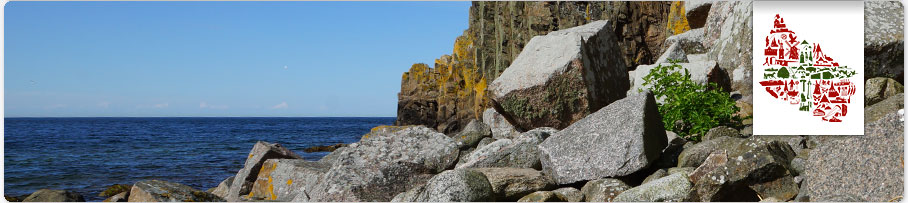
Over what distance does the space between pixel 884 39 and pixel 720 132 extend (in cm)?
246

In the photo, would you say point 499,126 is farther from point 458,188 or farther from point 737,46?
point 458,188

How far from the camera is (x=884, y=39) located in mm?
7922

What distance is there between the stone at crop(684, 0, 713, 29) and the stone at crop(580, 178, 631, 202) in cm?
759

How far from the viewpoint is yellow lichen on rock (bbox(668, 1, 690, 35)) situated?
15641 millimetres

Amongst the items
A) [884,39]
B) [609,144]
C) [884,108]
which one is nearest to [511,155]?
[609,144]

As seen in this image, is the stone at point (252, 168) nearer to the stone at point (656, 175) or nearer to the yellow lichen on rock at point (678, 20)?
the stone at point (656, 175)

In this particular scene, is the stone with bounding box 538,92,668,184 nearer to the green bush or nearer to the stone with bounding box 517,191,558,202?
the stone with bounding box 517,191,558,202

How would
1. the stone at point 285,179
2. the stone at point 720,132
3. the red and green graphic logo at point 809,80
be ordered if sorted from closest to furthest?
the red and green graphic logo at point 809,80, the stone at point 720,132, the stone at point 285,179

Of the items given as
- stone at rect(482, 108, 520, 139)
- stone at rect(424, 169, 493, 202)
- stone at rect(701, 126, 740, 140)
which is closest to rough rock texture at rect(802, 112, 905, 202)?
stone at rect(701, 126, 740, 140)

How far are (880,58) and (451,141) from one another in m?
5.19

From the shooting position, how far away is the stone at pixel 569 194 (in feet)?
20.6

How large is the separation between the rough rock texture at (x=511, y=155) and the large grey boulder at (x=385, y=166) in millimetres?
495

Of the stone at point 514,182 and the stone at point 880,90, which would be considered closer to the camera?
the stone at point 514,182

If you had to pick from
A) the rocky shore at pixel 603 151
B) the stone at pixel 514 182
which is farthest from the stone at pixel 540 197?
the stone at pixel 514 182
